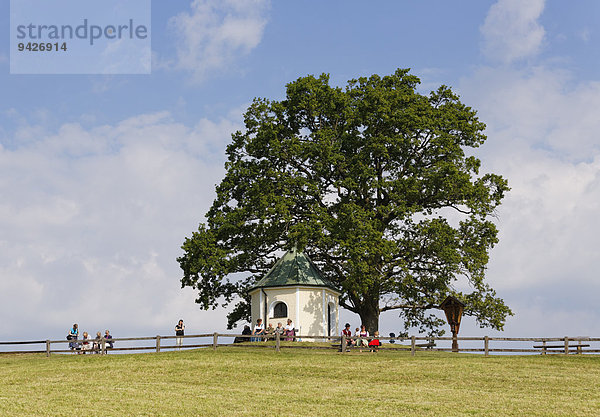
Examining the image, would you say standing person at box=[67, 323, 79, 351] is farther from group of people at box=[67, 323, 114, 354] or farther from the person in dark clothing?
the person in dark clothing

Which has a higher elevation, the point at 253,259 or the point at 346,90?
the point at 346,90

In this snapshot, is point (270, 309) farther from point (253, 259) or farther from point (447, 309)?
point (447, 309)

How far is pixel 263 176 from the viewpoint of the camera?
144ft

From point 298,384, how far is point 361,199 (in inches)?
781

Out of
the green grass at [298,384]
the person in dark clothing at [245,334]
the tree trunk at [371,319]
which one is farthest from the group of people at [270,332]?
the tree trunk at [371,319]

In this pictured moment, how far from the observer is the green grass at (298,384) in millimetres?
20719

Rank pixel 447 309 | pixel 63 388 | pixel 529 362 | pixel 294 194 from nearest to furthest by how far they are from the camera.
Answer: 1. pixel 63 388
2. pixel 529 362
3. pixel 447 309
4. pixel 294 194

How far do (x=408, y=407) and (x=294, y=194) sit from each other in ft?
75.6

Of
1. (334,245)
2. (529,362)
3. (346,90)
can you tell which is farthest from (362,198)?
(529,362)

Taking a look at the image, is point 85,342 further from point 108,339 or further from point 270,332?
point 270,332

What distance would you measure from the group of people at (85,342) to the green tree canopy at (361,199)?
7089 millimetres

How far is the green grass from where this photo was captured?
68.0 feet

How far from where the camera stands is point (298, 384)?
25234 mm

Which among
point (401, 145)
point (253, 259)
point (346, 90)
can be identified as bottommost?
point (253, 259)
